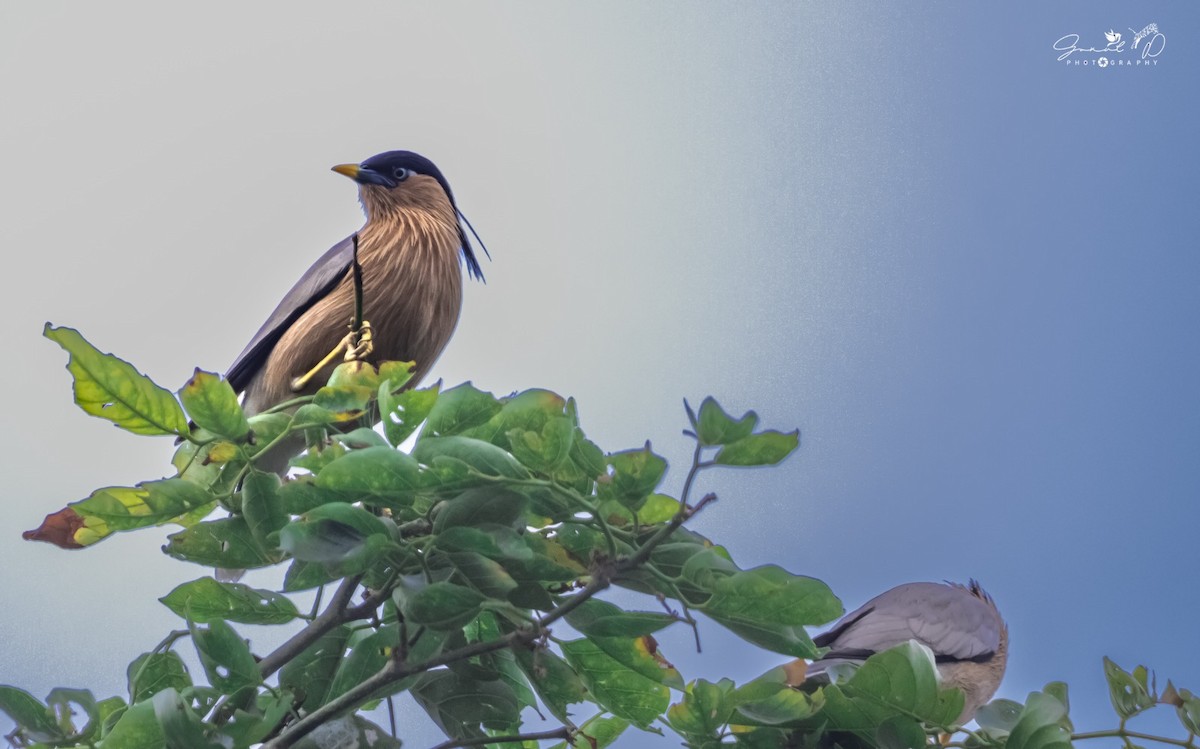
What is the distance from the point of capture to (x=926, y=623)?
6.56 ft

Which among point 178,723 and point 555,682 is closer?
point 178,723

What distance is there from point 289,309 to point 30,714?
117 centimetres

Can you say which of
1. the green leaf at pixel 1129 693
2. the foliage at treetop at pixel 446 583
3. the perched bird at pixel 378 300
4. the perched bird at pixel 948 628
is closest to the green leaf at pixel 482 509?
the foliage at treetop at pixel 446 583

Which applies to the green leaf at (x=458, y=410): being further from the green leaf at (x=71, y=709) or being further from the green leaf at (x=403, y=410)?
the green leaf at (x=71, y=709)

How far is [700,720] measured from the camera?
91 centimetres

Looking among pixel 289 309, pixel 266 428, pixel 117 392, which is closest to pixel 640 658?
pixel 266 428

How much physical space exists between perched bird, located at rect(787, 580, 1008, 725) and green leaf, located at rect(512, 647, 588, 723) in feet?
3.14

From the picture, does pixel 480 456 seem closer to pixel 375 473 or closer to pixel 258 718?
pixel 375 473

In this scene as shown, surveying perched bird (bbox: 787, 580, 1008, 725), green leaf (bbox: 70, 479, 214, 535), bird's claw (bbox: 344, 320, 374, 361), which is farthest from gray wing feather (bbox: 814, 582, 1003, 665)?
green leaf (bbox: 70, 479, 214, 535)

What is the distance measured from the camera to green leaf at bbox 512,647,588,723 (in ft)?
3.05

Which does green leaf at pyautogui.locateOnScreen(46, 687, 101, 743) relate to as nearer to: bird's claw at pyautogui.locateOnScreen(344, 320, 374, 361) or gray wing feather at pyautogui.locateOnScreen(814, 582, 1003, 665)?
bird's claw at pyautogui.locateOnScreen(344, 320, 374, 361)

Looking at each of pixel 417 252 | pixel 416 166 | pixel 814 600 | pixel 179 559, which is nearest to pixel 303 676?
pixel 179 559

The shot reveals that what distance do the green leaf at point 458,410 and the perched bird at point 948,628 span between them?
3.62 feet

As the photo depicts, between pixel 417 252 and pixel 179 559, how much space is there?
1129 mm
